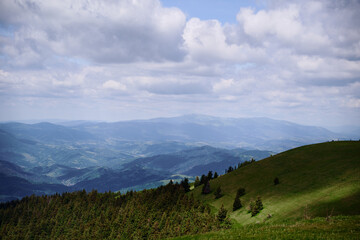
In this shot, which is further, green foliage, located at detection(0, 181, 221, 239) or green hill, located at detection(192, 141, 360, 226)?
green foliage, located at detection(0, 181, 221, 239)

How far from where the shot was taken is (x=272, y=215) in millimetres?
52688

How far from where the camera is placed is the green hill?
161ft

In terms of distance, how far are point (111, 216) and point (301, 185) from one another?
84632 millimetres

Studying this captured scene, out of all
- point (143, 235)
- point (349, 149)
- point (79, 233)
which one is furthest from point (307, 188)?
point (79, 233)

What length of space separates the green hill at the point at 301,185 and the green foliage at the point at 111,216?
9.90 meters

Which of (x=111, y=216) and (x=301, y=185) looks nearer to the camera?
(x=301, y=185)

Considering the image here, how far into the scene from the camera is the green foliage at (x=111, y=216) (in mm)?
72231

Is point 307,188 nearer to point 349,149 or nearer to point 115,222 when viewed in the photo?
point 349,149

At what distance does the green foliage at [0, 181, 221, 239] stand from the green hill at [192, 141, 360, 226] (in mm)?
9901

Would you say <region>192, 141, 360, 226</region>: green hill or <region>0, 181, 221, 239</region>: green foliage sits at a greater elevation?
<region>192, 141, 360, 226</region>: green hill

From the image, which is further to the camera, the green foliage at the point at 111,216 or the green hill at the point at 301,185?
the green foliage at the point at 111,216

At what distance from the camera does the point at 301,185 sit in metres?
66.1

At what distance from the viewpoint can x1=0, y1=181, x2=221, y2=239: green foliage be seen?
237 ft

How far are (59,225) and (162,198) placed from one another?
77684 mm
